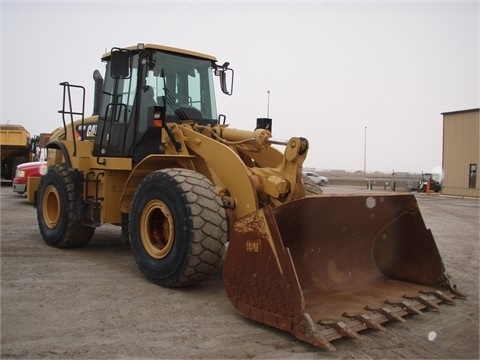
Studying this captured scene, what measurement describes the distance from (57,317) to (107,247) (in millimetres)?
3743

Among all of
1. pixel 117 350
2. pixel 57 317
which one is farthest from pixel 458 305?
pixel 57 317

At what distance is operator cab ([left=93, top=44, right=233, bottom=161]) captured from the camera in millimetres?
6250

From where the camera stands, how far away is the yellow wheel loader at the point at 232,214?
163 inches

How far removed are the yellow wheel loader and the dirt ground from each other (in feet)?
0.55

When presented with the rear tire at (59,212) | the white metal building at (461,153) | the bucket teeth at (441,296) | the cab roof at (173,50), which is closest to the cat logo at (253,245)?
the bucket teeth at (441,296)

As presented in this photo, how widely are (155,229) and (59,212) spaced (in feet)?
8.18

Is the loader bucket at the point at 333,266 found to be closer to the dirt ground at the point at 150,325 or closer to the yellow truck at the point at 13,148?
the dirt ground at the point at 150,325

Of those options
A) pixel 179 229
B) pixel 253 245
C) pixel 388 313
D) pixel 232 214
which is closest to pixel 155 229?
pixel 179 229

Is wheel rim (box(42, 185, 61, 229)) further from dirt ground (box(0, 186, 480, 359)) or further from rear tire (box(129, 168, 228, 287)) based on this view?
rear tire (box(129, 168, 228, 287))

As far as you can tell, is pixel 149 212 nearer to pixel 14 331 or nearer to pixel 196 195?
pixel 196 195

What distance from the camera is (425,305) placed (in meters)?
4.70

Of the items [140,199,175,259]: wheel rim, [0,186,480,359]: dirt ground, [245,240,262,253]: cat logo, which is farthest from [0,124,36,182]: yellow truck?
[245,240,262,253]: cat logo

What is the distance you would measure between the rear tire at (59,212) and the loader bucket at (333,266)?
146 inches

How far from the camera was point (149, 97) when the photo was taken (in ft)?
21.1
